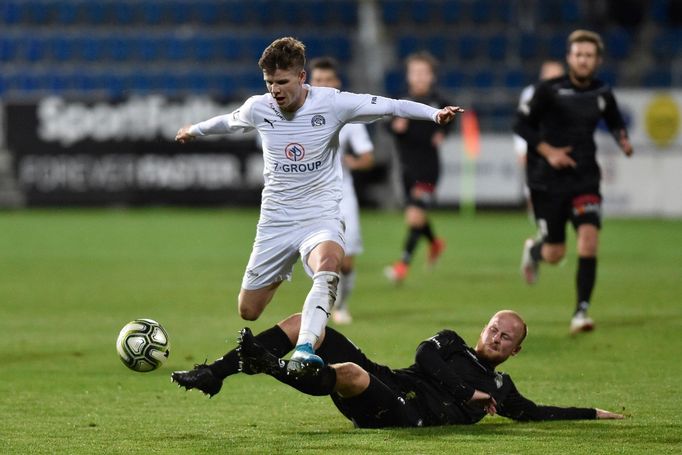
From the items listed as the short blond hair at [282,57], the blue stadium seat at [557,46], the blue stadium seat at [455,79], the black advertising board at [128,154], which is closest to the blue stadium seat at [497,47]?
the blue stadium seat at [455,79]

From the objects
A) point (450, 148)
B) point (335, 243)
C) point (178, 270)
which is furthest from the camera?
point (450, 148)

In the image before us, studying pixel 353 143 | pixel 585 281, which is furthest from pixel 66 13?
pixel 585 281

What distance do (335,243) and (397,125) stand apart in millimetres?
7336

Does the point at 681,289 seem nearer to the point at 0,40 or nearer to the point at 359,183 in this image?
the point at 359,183

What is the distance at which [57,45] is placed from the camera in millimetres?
Answer: 29297

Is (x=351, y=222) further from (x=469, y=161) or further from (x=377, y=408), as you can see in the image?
(x=469, y=161)

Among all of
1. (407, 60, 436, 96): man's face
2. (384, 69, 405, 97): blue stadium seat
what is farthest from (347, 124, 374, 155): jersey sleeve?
(384, 69, 405, 97): blue stadium seat

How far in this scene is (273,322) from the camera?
37.7 ft

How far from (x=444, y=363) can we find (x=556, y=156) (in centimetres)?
437

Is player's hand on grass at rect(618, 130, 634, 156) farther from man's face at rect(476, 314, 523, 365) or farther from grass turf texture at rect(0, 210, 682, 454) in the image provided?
man's face at rect(476, 314, 523, 365)

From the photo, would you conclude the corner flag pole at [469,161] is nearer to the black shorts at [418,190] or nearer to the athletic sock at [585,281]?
the black shorts at [418,190]

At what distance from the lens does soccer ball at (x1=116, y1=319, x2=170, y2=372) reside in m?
7.05

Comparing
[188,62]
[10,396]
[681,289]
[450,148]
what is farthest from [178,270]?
[188,62]

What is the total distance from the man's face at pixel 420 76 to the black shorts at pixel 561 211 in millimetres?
2997
